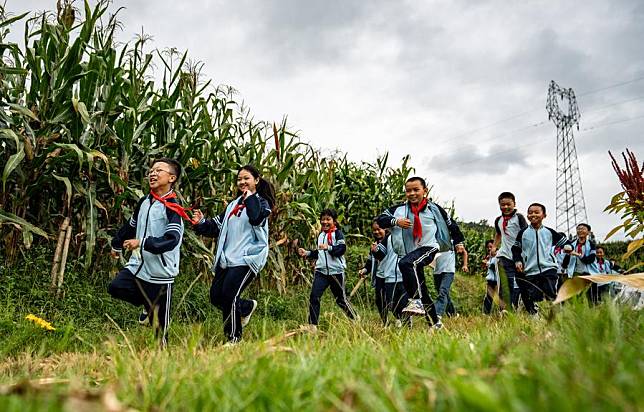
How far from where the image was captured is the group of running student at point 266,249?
5.31 meters

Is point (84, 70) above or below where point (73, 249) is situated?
above

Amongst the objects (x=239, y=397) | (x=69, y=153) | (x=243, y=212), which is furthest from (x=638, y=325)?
(x=69, y=153)

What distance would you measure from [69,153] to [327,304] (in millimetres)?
5481

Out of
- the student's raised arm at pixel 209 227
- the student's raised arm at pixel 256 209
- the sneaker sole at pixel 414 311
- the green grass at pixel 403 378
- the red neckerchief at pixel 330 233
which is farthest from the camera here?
the red neckerchief at pixel 330 233

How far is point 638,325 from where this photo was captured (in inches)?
91.4

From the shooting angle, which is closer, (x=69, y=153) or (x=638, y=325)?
(x=638, y=325)

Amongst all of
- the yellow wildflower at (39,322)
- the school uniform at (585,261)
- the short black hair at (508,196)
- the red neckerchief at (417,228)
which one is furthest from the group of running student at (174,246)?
the school uniform at (585,261)

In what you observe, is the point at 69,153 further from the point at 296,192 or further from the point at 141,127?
the point at 296,192

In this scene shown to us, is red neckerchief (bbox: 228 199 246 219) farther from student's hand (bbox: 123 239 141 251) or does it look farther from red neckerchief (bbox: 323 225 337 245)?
red neckerchief (bbox: 323 225 337 245)

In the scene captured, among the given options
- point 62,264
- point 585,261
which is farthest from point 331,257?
point 585,261

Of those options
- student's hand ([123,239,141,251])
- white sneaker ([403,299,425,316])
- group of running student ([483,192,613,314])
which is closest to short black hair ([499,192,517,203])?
group of running student ([483,192,613,314])

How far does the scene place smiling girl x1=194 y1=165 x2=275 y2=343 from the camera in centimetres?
561

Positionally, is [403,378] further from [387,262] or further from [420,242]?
[387,262]

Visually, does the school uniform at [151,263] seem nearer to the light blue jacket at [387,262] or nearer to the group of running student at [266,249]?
the group of running student at [266,249]
